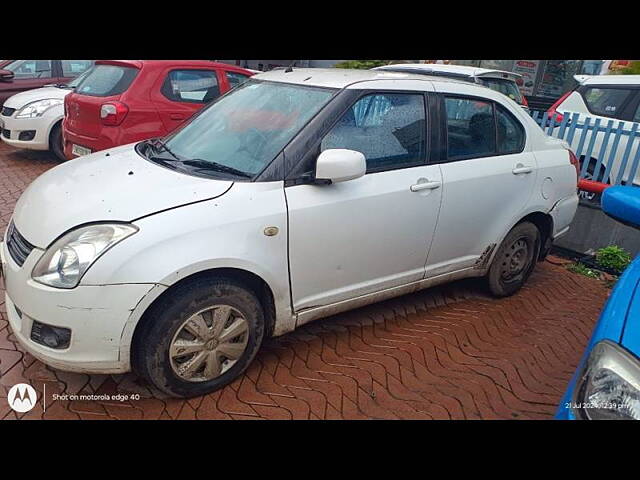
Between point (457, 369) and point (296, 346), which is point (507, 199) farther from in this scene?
point (296, 346)

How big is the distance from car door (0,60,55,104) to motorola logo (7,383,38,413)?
283 inches

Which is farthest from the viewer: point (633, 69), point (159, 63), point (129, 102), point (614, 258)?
point (633, 69)

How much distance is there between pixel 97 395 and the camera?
2584mm

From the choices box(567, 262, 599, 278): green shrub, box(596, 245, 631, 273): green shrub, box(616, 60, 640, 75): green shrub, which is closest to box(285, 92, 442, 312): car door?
box(567, 262, 599, 278): green shrub

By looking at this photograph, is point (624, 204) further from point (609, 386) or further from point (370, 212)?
point (370, 212)

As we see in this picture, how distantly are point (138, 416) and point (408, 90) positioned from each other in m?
2.52

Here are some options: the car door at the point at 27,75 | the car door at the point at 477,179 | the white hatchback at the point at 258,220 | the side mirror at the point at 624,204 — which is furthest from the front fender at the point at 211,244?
the car door at the point at 27,75

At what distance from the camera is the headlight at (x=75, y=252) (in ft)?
7.30

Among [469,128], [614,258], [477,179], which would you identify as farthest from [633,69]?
[477,179]

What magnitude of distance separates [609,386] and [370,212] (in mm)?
1638

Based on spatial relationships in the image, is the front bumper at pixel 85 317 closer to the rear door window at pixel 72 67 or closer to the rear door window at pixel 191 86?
the rear door window at pixel 191 86

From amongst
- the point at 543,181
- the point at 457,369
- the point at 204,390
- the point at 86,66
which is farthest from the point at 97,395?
the point at 86,66

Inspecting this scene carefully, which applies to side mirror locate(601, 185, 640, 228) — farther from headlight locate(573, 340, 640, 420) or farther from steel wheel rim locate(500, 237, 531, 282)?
steel wheel rim locate(500, 237, 531, 282)

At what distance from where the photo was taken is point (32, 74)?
816 centimetres
